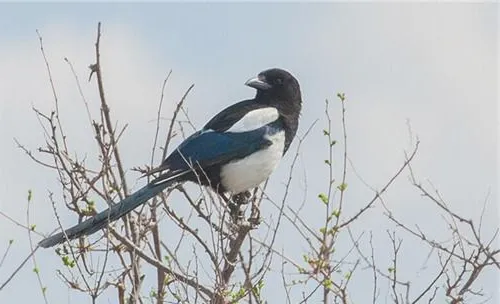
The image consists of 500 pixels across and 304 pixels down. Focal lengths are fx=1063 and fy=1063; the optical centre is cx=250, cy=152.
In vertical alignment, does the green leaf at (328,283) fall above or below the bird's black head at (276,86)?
below

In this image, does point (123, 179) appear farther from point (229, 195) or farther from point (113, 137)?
point (229, 195)

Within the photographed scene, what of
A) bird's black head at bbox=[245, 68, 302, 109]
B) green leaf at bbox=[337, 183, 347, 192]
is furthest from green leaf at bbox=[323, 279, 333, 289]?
bird's black head at bbox=[245, 68, 302, 109]

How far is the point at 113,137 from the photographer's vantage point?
4.57 meters

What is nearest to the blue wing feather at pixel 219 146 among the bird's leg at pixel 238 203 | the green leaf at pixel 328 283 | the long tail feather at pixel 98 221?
the bird's leg at pixel 238 203

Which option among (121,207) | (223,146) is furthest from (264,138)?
(121,207)

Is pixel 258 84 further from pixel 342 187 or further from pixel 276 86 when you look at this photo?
pixel 342 187

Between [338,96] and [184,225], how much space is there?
99 centimetres

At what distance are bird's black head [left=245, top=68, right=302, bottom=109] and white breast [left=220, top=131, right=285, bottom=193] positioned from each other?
419 millimetres

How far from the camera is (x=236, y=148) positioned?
566cm

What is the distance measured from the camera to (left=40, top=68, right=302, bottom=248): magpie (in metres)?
5.44

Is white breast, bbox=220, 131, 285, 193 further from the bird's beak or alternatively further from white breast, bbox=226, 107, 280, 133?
the bird's beak

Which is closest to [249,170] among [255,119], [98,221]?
[255,119]

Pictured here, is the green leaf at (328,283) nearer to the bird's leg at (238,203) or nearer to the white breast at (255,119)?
the bird's leg at (238,203)

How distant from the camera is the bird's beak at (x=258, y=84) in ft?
19.6
